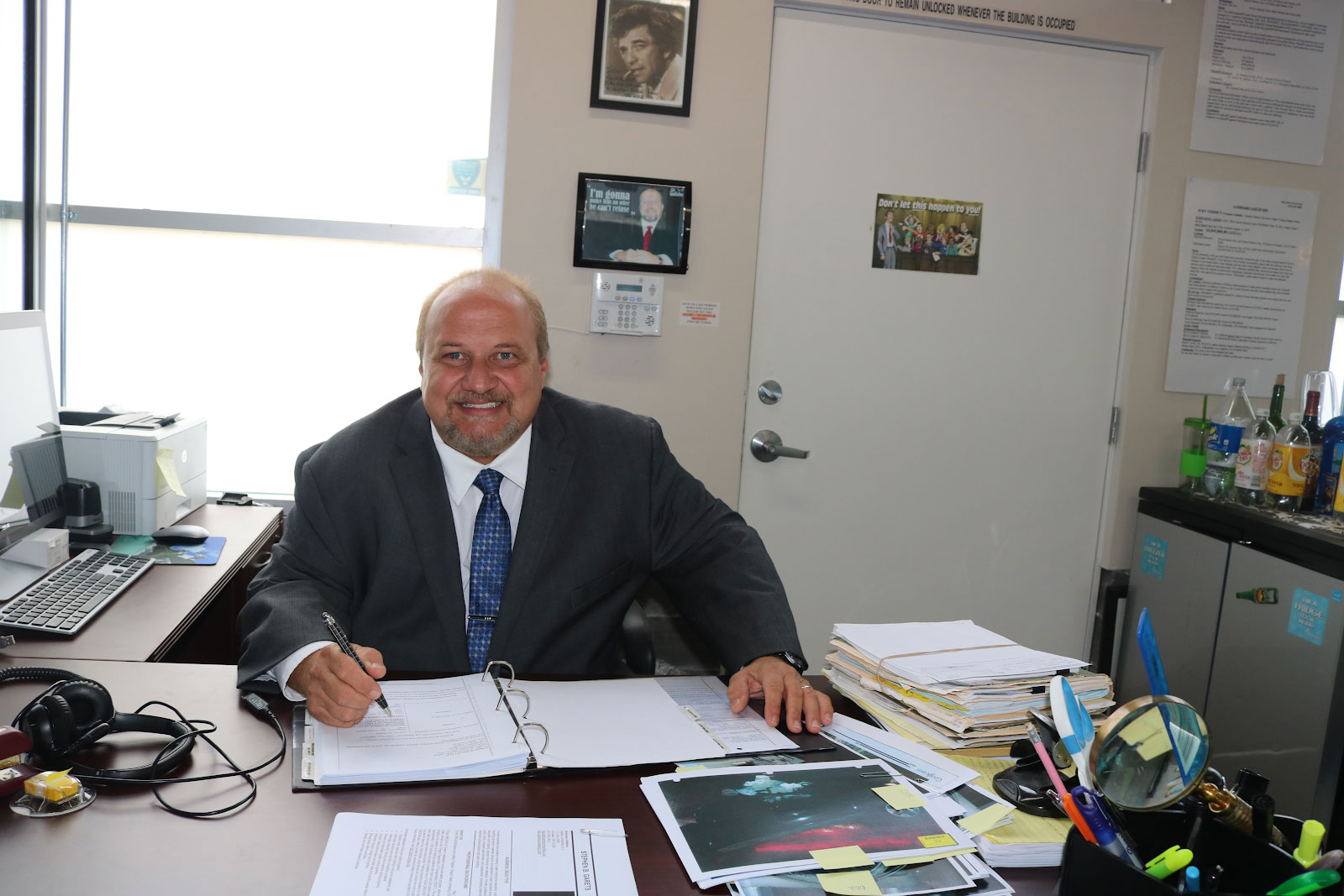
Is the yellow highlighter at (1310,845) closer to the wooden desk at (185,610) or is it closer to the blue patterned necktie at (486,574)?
the blue patterned necktie at (486,574)

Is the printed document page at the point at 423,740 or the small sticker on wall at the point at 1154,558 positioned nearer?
the printed document page at the point at 423,740

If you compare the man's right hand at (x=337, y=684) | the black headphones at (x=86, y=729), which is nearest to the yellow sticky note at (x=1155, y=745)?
the man's right hand at (x=337, y=684)

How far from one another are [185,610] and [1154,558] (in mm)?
2660

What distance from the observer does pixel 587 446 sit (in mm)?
1847

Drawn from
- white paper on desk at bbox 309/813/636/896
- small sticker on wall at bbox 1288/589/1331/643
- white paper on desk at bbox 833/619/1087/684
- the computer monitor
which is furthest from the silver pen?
small sticker on wall at bbox 1288/589/1331/643

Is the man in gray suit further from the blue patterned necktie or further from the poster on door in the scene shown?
the poster on door

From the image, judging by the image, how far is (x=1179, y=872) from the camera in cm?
82

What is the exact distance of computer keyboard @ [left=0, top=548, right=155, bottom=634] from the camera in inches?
64.0

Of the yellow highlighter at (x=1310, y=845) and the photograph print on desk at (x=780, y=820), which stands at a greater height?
the yellow highlighter at (x=1310, y=845)

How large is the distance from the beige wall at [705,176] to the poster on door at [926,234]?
1.24 ft

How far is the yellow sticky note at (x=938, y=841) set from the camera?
3.26ft

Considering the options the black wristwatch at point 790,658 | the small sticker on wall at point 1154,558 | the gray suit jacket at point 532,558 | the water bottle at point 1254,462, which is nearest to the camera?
the black wristwatch at point 790,658

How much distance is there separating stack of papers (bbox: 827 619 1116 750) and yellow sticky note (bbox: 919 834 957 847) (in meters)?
0.26

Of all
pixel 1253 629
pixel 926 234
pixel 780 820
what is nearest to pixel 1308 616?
pixel 1253 629
